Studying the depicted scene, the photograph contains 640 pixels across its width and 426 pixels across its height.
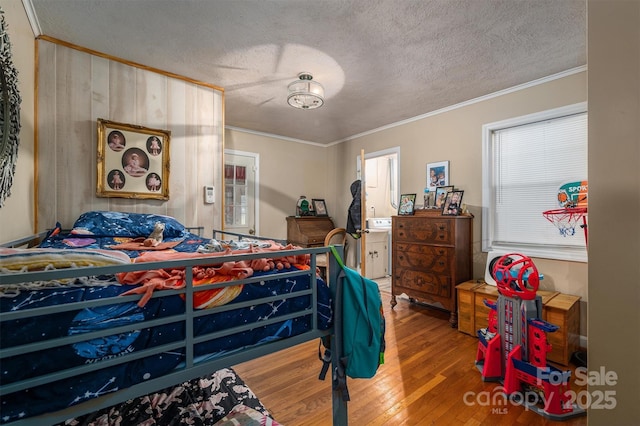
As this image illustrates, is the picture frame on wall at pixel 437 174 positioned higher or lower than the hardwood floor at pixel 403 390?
higher

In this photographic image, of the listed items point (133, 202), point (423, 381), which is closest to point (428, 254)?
point (423, 381)

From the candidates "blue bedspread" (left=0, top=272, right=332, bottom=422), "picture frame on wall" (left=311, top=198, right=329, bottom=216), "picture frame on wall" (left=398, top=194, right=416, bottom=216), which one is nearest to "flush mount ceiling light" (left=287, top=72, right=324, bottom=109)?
"picture frame on wall" (left=398, top=194, right=416, bottom=216)

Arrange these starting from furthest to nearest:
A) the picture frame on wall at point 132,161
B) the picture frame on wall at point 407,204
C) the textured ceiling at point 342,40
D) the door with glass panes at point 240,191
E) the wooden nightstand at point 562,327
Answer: the door with glass panes at point 240,191 → the picture frame on wall at point 407,204 → the picture frame on wall at point 132,161 → the wooden nightstand at point 562,327 → the textured ceiling at point 342,40

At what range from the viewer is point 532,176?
9.36 feet

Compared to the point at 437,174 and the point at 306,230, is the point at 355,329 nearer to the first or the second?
the point at 437,174

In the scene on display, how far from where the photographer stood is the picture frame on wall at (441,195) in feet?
10.8

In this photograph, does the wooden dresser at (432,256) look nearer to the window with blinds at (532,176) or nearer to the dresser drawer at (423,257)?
the dresser drawer at (423,257)

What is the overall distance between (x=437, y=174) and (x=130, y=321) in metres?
3.51

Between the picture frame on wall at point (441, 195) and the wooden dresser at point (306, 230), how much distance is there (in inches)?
80.2

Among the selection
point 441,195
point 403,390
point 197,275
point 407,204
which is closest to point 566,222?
point 441,195

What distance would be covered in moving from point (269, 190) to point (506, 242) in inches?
133

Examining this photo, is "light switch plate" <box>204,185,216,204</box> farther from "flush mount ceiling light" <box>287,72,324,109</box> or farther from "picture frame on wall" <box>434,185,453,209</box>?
"picture frame on wall" <box>434,185,453,209</box>

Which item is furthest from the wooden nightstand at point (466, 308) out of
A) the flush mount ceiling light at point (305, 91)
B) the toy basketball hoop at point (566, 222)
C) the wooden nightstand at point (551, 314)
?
the flush mount ceiling light at point (305, 91)

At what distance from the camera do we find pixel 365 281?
1.24m
